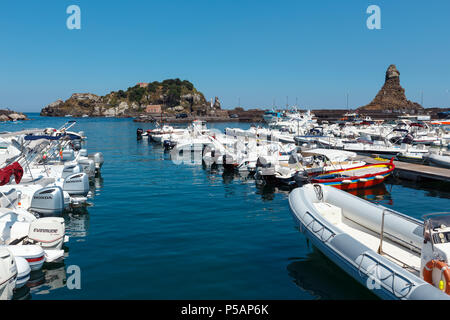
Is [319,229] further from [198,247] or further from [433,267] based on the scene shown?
[198,247]

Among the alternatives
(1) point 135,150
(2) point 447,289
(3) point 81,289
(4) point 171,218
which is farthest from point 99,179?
(2) point 447,289

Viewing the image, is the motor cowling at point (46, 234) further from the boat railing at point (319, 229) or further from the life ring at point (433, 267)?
the life ring at point (433, 267)

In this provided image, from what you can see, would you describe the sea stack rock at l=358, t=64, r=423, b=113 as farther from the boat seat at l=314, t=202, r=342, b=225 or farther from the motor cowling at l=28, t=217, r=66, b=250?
the motor cowling at l=28, t=217, r=66, b=250

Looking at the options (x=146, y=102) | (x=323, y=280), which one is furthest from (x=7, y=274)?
(x=146, y=102)

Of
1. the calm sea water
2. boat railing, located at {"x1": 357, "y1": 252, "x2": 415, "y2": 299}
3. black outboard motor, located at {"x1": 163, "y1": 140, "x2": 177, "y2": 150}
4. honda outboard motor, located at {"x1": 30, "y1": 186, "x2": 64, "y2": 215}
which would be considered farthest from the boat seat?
black outboard motor, located at {"x1": 163, "y1": 140, "x2": 177, "y2": 150}

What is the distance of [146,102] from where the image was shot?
180 meters

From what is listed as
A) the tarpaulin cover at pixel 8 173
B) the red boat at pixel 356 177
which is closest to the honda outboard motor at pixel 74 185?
the tarpaulin cover at pixel 8 173

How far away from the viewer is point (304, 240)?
41.3 feet

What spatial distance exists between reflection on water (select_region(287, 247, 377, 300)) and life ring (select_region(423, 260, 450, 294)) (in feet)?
5.50

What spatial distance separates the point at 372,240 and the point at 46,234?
956cm

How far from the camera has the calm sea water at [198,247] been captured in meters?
9.01

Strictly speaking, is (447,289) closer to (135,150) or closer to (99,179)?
(99,179)

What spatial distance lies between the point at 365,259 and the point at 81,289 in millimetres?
6799

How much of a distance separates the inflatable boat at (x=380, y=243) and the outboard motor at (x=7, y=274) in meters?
7.34
